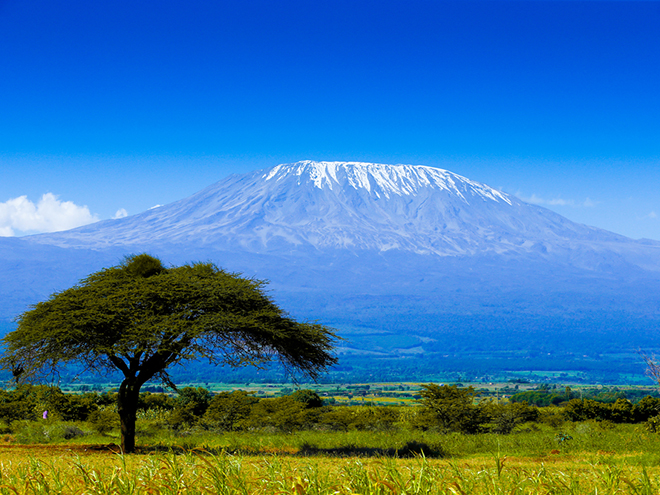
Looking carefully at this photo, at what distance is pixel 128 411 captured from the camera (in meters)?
19.1

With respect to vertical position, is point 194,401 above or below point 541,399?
above

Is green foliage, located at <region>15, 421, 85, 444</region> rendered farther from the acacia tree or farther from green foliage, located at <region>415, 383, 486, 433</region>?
green foliage, located at <region>415, 383, 486, 433</region>

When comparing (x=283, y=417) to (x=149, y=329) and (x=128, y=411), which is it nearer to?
(x=128, y=411)

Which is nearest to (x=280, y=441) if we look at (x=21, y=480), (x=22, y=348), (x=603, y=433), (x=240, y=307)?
(x=240, y=307)

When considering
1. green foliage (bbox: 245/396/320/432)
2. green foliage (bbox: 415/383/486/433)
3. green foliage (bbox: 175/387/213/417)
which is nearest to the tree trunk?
green foliage (bbox: 245/396/320/432)

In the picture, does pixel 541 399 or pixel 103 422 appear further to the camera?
pixel 541 399

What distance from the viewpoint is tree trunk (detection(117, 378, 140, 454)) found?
61.8 feet

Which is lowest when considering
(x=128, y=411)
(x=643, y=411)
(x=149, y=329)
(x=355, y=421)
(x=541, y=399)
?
(x=541, y=399)

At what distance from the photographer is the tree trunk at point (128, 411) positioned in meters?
18.8

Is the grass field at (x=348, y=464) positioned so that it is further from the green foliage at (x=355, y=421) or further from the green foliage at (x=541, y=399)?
the green foliage at (x=541, y=399)

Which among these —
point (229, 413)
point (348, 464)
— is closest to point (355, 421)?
point (229, 413)

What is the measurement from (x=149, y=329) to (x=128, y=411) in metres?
3.19

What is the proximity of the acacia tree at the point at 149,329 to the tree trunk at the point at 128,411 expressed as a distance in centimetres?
3

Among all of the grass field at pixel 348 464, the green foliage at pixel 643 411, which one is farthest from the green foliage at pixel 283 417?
the green foliage at pixel 643 411
